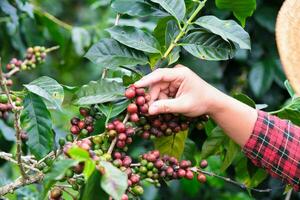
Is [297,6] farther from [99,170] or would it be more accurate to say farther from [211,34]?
[99,170]

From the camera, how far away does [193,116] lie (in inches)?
54.7

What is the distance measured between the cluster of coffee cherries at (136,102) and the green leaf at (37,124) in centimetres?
17

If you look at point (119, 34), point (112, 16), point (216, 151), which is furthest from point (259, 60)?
point (119, 34)

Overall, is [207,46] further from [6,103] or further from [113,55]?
[6,103]

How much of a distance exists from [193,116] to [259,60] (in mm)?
1536

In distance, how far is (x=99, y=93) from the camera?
4.50 feet

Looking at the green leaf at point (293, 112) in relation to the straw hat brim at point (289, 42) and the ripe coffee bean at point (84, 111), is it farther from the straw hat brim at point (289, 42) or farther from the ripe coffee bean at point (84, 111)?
the ripe coffee bean at point (84, 111)

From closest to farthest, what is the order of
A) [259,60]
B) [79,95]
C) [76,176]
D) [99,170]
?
[99,170] → [76,176] → [79,95] → [259,60]

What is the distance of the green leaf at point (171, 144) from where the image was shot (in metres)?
1.51

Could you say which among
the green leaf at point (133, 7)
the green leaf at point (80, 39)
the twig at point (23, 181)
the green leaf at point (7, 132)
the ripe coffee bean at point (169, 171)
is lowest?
the green leaf at point (7, 132)

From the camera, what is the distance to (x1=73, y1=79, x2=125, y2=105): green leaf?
1.35 m

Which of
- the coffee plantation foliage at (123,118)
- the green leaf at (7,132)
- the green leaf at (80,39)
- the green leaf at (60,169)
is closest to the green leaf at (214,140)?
the coffee plantation foliage at (123,118)

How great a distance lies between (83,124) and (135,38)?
0.22 meters

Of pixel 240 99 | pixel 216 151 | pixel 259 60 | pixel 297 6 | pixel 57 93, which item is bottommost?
pixel 259 60
